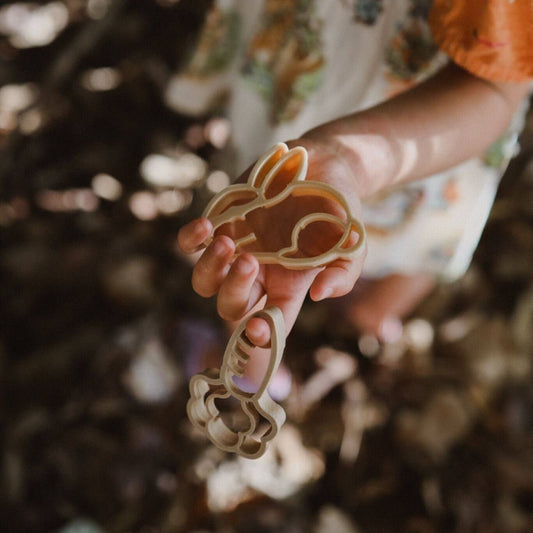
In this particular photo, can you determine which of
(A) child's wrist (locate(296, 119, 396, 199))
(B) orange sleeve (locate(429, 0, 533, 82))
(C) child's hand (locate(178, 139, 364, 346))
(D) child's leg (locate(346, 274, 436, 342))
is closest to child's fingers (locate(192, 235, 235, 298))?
(C) child's hand (locate(178, 139, 364, 346))

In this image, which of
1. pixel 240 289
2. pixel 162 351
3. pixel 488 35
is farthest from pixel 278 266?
pixel 162 351

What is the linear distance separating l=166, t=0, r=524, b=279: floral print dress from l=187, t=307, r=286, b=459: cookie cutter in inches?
15.4

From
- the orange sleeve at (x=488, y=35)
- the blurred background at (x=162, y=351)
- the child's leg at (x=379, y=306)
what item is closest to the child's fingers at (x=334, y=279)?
the orange sleeve at (x=488, y=35)

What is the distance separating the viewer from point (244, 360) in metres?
0.44

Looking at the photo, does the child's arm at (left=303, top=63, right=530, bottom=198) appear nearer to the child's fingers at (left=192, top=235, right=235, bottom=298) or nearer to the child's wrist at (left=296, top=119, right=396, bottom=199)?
the child's wrist at (left=296, top=119, right=396, bottom=199)

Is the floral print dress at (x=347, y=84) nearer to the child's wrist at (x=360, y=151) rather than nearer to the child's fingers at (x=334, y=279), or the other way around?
the child's wrist at (x=360, y=151)

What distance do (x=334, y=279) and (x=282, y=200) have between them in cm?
8

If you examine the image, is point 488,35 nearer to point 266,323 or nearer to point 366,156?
point 366,156

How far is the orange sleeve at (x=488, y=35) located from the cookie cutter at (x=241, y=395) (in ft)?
0.97

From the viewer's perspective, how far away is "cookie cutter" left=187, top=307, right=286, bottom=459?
0.41 m

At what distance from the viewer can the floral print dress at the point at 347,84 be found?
688 mm

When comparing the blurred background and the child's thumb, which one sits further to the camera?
the blurred background

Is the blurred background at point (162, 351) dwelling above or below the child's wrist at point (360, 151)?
below

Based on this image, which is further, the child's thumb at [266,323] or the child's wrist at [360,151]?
the child's wrist at [360,151]
